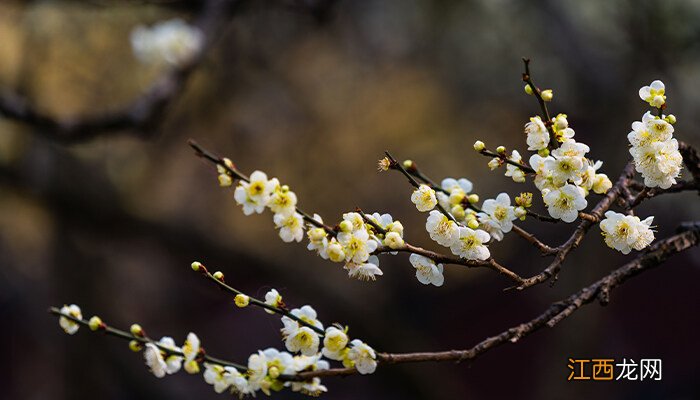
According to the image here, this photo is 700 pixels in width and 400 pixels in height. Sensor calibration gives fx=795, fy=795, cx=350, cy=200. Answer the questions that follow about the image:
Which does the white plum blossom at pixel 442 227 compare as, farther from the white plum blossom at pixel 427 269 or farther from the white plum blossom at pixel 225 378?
the white plum blossom at pixel 225 378

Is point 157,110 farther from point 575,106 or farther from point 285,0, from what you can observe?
point 575,106

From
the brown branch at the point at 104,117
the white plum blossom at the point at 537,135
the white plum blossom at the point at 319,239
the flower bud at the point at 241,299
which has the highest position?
the brown branch at the point at 104,117

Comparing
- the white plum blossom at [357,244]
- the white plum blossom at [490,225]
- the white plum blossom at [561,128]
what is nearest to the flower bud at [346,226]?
the white plum blossom at [357,244]

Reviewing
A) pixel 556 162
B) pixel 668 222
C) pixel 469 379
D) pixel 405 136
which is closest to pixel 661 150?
pixel 556 162

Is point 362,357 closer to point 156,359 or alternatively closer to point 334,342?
point 334,342

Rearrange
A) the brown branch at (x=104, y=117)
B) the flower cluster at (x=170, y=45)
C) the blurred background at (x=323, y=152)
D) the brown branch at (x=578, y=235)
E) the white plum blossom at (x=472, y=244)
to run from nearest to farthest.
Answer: the brown branch at (x=578, y=235)
the white plum blossom at (x=472, y=244)
the brown branch at (x=104, y=117)
the flower cluster at (x=170, y=45)
the blurred background at (x=323, y=152)

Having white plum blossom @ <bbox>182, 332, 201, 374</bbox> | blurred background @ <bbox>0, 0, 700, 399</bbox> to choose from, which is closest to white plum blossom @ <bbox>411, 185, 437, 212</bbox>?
white plum blossom @ <bbox>182, 332, 201, 374</bbox>

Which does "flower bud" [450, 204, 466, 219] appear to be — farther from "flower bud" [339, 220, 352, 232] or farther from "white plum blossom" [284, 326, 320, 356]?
"white plum blossom" [284, 326, 320, 356]
